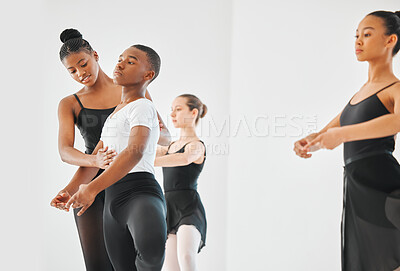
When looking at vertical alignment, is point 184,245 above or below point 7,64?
below

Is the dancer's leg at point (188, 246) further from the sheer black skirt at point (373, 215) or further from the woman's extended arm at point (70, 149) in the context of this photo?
the sheer black skirt at point (373, 215)

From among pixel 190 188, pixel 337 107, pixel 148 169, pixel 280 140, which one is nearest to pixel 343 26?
pixel 337 107

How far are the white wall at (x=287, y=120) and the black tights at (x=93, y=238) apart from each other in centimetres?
165

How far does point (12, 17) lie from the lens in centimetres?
360

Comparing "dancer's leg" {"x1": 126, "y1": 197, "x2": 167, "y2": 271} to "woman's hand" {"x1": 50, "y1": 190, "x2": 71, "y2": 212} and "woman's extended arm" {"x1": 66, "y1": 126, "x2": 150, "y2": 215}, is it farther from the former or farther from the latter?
"woman's hand" {"x1": 50, "y1": 190, "x2": 71, "y2": 212}

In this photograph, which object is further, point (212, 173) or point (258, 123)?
point (212, 173)

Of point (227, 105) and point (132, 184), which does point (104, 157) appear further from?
point (227, 105)

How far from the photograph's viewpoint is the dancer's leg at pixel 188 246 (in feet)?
9.62

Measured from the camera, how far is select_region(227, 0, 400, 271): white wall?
3242 millimetres

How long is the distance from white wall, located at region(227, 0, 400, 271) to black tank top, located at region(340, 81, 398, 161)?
1.11 metres

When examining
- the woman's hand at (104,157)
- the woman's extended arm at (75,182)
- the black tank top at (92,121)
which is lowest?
the woman's extended arm at (75,182)

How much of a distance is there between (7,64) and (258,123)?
2.20 meters

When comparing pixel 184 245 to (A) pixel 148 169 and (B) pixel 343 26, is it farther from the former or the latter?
(B) pixel 343 26

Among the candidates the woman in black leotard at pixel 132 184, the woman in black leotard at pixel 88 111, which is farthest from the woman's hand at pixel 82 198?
the woman in black leotard at pixel 88 111
